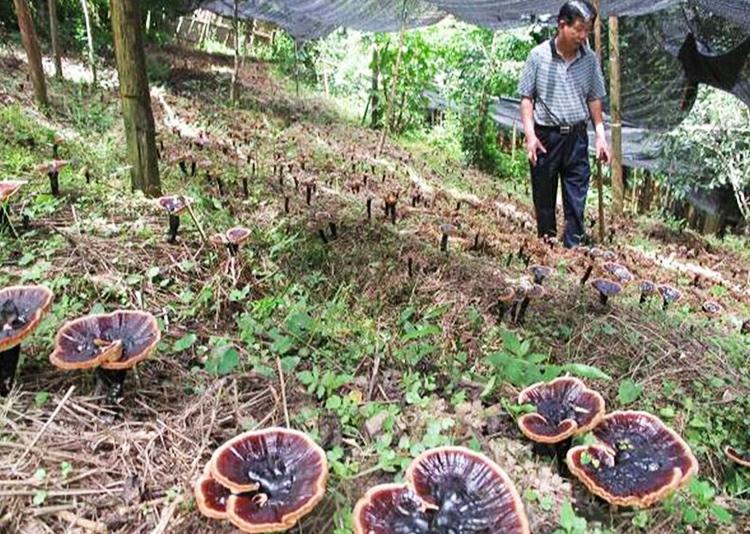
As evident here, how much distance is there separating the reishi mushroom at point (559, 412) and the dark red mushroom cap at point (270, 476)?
35.1 inches

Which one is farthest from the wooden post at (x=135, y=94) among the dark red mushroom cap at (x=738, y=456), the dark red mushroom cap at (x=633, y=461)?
the dark red mushroom cap at (x=738, y=456)

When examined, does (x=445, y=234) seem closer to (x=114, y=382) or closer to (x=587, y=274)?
(x=587, y=274)

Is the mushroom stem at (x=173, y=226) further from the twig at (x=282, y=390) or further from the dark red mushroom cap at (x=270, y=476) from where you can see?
the dark red mushroom cap at (x=270, y=476)

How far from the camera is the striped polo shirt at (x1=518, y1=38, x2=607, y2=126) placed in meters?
4.63

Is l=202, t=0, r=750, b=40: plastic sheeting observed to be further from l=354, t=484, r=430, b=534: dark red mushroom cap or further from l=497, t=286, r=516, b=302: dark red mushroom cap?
l=354, t=484, r=430, b=534: dark red mushroom cap

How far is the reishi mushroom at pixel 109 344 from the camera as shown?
6.61 feet

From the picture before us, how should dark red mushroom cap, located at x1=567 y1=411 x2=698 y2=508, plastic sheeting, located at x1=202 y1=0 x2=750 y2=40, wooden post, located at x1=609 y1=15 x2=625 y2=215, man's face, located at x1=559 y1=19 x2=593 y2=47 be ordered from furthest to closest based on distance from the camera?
1. plastic sheeting, located at x1=202 y1=0 x2=750 y2=40
2. wooden post, located at x1=609 y1=15 x2=625 y2=215
3. man's face, located at x1=559 y1=19 x2=593 y2=47
4. dark red mushroom cap, located at x1=567 y1=411 x2=698 y2=508

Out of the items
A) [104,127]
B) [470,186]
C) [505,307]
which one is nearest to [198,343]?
[505,307]

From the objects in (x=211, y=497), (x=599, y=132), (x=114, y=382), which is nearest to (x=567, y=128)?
(x=599, y=132)

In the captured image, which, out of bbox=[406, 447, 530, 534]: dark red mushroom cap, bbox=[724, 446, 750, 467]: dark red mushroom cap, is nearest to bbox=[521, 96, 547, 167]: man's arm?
bbox=[724, 446, 750, 467]: dark red mushroom cap

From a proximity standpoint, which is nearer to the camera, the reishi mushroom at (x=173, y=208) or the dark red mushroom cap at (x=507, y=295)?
the dark red mushroom cap at (x=507, y=295)

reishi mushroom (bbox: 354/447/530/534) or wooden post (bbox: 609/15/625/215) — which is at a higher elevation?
wooden post (bbox: 609/15/625/215)

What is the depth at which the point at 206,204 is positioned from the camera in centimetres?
430

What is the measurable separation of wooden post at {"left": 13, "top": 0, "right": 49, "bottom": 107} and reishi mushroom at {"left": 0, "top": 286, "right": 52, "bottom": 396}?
4997 mm
